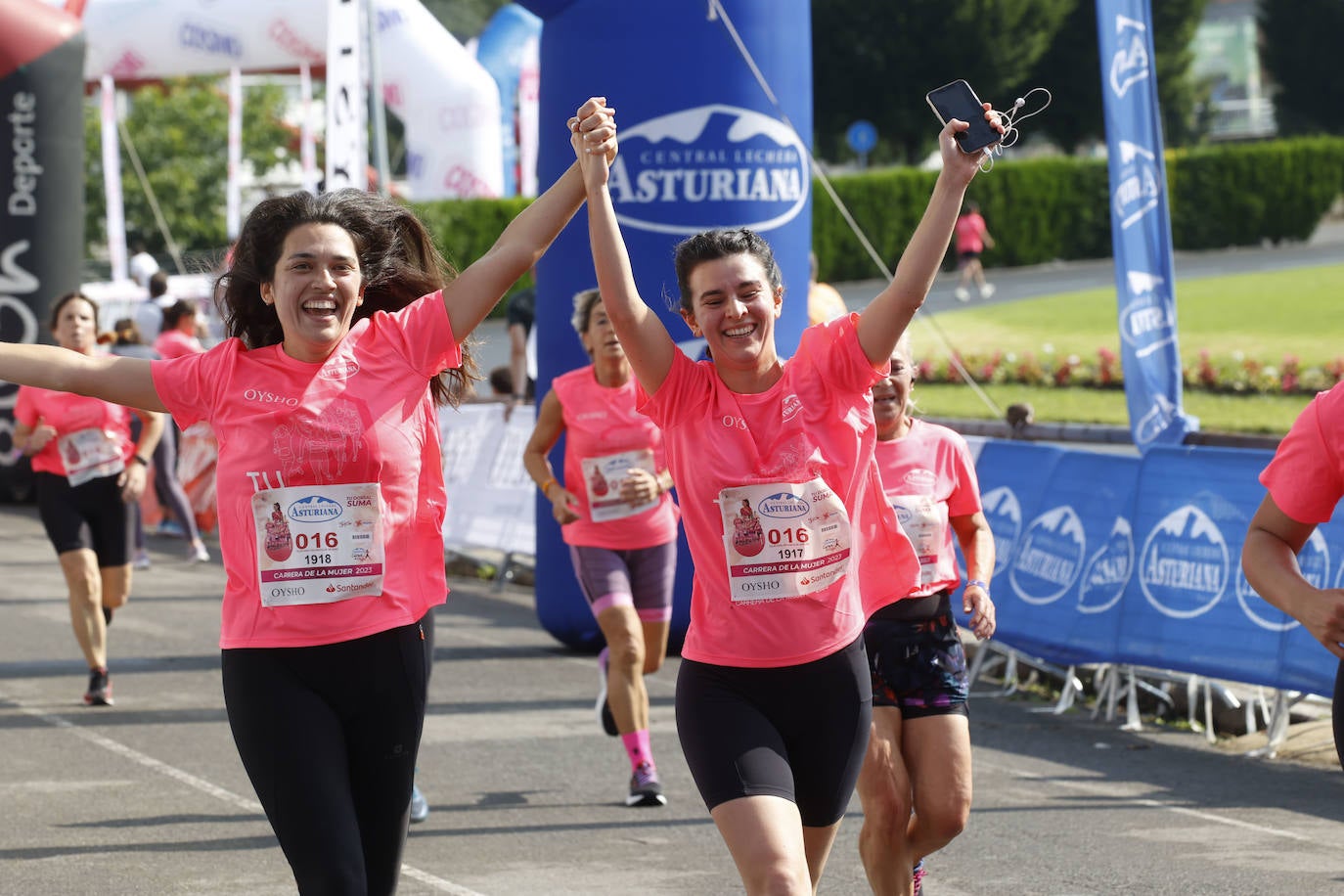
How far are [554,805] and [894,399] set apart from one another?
106 inches

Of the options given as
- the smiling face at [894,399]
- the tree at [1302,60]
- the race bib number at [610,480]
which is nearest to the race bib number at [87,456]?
the race bib number at [610,480]

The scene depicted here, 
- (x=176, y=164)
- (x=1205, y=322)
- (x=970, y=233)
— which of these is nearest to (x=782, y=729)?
(x=1205, y=322)

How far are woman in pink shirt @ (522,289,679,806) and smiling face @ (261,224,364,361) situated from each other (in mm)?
Answer: 3469

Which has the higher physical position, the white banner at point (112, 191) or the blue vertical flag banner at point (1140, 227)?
the white banner at point (112, 191)

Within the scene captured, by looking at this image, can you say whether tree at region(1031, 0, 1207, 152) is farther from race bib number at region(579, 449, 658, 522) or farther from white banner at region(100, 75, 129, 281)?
race bib number at region(579, 449, 658, 522)

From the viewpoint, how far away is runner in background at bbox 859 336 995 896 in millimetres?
4949

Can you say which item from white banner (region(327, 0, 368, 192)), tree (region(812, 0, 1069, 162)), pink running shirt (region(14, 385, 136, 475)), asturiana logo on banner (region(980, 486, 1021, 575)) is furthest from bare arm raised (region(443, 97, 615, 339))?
tree (region(812, 0, 1069, 162))

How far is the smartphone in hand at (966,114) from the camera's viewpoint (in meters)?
3.77

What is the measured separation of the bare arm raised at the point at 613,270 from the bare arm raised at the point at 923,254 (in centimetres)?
45

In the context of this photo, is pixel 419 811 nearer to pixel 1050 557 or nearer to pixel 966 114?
pixel 1050 557

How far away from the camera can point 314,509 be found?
12.8 ft

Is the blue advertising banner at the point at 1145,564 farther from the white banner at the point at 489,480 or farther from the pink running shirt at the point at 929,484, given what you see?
the white banner at the point at 489,480

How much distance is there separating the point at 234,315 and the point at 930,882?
318cm

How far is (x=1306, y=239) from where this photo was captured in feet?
146
